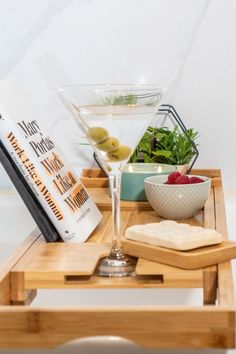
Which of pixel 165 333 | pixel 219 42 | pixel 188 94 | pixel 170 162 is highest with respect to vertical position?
pixel 219 42

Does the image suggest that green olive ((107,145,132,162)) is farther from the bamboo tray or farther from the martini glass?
the bamboo tray

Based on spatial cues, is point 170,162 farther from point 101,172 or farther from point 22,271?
point 22,271

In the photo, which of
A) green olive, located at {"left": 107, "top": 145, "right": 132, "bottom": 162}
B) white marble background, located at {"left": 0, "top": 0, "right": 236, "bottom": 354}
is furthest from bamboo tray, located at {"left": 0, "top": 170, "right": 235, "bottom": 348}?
white marble background, located at {"left": 0, "top": 0, "right": 236, "bottom": 354}

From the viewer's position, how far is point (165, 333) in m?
0.78

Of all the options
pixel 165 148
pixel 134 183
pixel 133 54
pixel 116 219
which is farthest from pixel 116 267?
pixel 133 54

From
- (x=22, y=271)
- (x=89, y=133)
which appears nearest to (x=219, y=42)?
(x=89, y=133)

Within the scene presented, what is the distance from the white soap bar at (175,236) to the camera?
997 mm

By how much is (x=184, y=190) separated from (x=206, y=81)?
48 cm

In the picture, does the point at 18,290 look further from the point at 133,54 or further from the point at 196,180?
the point at 133,54

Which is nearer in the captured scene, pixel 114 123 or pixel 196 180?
pixel 114 123

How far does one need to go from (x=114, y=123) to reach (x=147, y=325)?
322 millimetres

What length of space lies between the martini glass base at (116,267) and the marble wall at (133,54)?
695 millimetres

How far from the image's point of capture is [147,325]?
783 mm

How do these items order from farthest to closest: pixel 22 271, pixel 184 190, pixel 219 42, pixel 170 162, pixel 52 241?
pixel 219 42, pixel 170 162, pixel 184 190, pixel 52 241, pixel 22 271
